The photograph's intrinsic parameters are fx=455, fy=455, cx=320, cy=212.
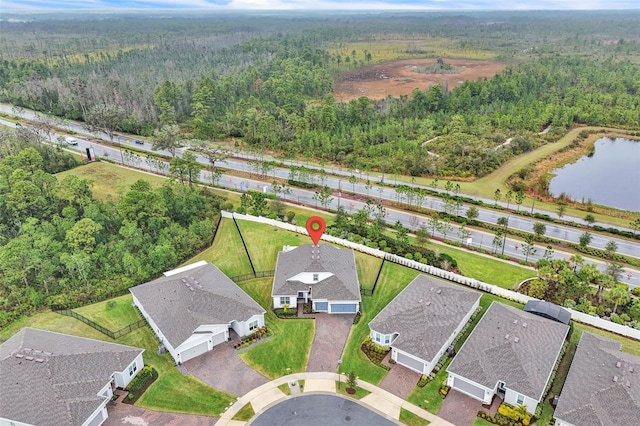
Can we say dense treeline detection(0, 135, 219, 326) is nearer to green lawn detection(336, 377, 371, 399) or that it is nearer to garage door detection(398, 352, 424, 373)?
green lawn detection(336, 377, 371, 399)

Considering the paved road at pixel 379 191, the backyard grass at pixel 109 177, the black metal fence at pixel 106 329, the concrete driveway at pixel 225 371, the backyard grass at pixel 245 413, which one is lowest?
the backyard grass at pixel 245 413

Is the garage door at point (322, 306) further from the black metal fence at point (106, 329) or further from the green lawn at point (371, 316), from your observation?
the black metal fence at point (106, 329)

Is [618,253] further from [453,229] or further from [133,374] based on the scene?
[133,374]

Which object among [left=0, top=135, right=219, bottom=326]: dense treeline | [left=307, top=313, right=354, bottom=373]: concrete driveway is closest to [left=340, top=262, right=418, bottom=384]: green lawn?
[left=307, top=313, right=354, bottom=373]: concrete driveway

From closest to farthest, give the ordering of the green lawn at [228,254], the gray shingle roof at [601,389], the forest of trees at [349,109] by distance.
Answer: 1. the gray shingle roof at [601,389]
2. the green lawn at [228,254]
3. the forest of trees at [349,109]

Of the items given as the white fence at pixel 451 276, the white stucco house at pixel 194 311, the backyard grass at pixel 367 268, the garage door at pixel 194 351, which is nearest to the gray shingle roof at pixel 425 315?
the white fence at pixel 451 276

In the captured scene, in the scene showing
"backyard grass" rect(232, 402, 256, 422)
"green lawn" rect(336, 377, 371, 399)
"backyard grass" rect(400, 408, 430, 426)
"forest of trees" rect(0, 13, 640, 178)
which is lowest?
"backyard grass" rect(232, 402, 256, 422)
